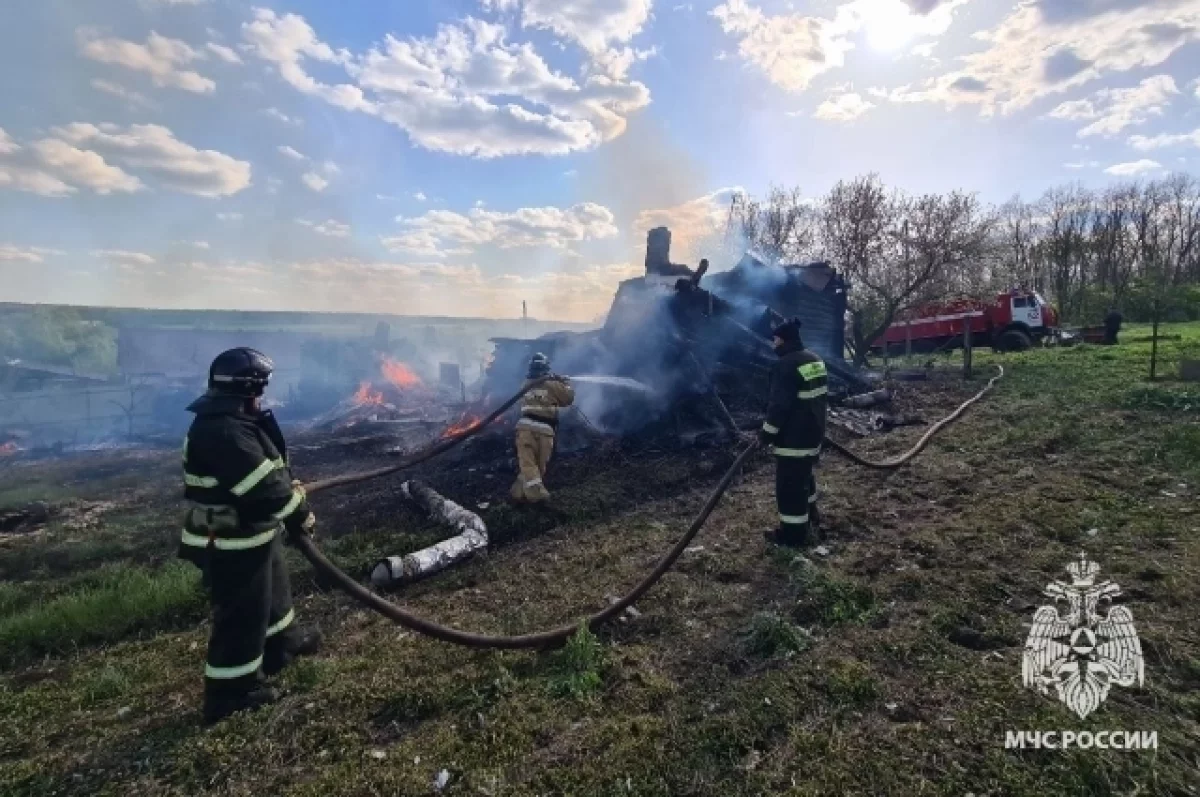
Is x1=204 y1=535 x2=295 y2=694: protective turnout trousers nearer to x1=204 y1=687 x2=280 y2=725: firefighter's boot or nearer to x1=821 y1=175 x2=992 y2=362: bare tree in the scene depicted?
x1=204 y1=687 x2=280 y2=725: firefighter's boot

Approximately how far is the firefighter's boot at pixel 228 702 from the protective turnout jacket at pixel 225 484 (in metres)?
0.74

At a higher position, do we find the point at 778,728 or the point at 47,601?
the point at 778,728

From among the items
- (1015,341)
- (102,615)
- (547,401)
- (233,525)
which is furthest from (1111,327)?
(102,615)

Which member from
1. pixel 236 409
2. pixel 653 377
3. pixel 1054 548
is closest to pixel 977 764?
pixel 1054 548

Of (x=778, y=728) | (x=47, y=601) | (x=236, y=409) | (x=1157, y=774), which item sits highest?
(x=236, y=409)

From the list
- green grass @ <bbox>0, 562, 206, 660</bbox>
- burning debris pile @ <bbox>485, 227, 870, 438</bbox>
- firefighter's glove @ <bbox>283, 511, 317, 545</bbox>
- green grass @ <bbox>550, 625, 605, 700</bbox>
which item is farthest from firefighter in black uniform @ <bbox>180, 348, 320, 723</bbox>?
burning debris pile @ <bbox>485, 227, 870, 438</bbox>

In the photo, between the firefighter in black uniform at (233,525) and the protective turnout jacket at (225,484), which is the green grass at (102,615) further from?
the protective turnout jacket at (225,484)

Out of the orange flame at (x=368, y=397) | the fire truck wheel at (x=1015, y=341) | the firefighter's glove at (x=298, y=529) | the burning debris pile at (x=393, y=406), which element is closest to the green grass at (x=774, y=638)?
the firefighter's glove at (x=298, y=529)

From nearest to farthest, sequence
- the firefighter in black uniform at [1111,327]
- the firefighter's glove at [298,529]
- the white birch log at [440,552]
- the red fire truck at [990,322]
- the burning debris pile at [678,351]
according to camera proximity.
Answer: the firefighter's glove at [298,529] → the white birch log at [440,552] → the burning debris pile at [678,351] → the firefighter in black uniform at [1111,327] → the red fire truck at [990,322]

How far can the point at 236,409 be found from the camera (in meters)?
3.20

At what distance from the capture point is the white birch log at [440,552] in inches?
196

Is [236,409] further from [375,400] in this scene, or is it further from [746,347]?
[375,400]

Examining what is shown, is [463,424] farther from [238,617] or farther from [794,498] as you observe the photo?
[238,617]

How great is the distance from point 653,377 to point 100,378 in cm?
3046
